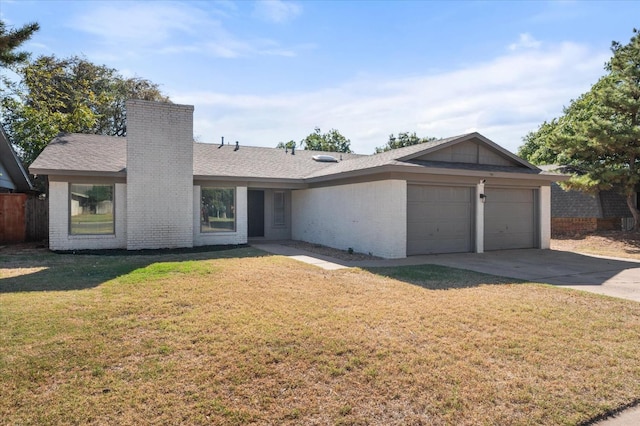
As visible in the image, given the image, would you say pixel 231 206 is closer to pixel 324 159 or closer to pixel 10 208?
pixel 324 159

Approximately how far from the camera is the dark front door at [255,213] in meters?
17.8

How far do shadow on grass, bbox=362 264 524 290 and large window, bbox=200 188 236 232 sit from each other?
7.05 meters

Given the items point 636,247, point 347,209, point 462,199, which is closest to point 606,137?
point 636,247

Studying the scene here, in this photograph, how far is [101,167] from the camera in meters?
13.5

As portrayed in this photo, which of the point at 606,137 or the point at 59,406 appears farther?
the point at 606,137

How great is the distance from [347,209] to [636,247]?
10.9m

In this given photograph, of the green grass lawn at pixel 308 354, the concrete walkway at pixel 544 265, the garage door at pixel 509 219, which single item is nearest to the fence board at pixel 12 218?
the concrete walkway at pixel 544 265

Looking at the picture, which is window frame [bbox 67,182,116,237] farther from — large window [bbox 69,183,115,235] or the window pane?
the window pane

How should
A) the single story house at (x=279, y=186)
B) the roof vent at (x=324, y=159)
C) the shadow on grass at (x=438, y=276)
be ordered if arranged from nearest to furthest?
the shadow on grass at (x=438, y=276) → the single story house at (x=279, y=186) → the roof vent at (x=324, y=159)

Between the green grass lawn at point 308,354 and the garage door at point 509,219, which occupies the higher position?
the garage door at point 509,219

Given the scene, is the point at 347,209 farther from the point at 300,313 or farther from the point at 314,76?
the point at 300,313

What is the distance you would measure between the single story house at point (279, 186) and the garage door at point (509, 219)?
4cm

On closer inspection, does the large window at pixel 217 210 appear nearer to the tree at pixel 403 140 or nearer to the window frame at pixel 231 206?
the window frame at pixel 231 206

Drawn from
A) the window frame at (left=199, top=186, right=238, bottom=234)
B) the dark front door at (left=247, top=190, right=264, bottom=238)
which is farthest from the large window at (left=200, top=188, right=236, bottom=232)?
the dark front door at (left=247, top=190, right=264, bottom=238)
